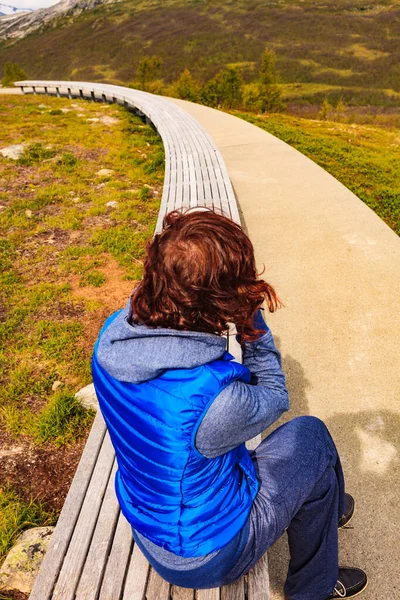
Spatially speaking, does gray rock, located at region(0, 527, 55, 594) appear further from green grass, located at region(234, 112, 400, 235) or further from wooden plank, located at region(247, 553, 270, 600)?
green grass, located at region(234, 112, 400, 235)

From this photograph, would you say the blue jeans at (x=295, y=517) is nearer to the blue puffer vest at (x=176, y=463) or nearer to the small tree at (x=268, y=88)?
the blue puffer vest at (x=176, y=463)

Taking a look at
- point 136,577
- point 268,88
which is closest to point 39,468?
point 136,577

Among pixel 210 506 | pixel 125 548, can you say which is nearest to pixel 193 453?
pixel 210 506

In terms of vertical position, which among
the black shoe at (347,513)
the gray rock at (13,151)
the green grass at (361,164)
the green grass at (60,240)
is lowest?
the green grass at (361,164)

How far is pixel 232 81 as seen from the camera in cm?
3788

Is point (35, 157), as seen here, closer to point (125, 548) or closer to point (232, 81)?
point (125, 548)

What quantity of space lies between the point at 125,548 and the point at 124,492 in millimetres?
542

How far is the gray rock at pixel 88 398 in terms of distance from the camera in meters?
3.52

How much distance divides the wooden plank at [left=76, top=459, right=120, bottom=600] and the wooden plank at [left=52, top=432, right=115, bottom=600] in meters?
0.03

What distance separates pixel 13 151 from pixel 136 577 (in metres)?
9.78

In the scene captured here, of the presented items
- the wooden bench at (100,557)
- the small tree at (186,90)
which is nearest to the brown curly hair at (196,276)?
the wooden bench at (100,557)

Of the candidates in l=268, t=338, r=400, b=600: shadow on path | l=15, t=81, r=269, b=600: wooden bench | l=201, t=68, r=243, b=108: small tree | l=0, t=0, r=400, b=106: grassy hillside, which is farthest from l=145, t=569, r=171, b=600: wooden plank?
l=0, t=0, r=400, b=106: grassy hillside

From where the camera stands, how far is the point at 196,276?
1.41 metres

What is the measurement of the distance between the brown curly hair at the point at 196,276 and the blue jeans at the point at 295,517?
2.43 ft
